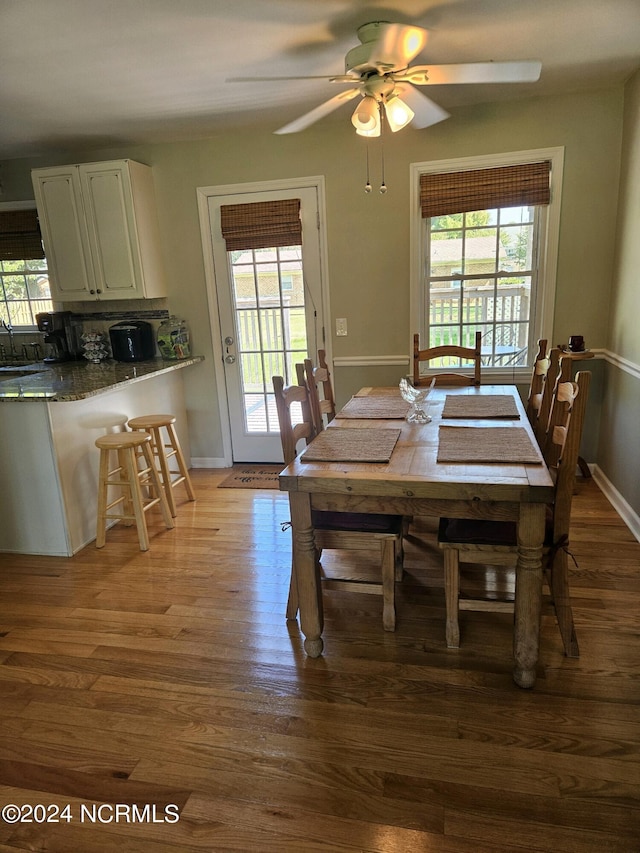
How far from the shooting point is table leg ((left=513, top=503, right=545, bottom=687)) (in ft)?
5.63

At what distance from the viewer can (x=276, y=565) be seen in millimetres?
2803

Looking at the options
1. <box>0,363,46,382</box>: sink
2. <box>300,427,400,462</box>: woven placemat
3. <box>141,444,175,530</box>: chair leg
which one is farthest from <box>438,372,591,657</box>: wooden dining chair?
<box>0,363,46,382</box>: sink

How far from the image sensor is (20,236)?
14.3 feet

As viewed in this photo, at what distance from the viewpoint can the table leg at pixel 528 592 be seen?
172cm

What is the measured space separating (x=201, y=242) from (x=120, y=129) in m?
0.91

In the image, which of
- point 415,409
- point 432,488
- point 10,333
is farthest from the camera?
point 10,333

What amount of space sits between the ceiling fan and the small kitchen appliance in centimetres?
228

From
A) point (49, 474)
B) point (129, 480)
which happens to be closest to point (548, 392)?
point (129, 480)

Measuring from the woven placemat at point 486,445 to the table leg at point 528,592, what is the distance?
0.76ft

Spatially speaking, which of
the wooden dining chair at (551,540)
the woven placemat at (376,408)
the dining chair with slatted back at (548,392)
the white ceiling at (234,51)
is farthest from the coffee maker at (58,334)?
the dining chair with slatted back at (548,392)

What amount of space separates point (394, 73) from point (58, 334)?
10.7 feet

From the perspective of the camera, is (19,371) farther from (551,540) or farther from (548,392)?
(551,540)

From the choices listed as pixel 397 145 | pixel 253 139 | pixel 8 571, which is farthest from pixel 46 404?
pixel 397 145

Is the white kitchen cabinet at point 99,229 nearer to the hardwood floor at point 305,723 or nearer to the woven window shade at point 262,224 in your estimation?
the woven window shade at point 262,224
